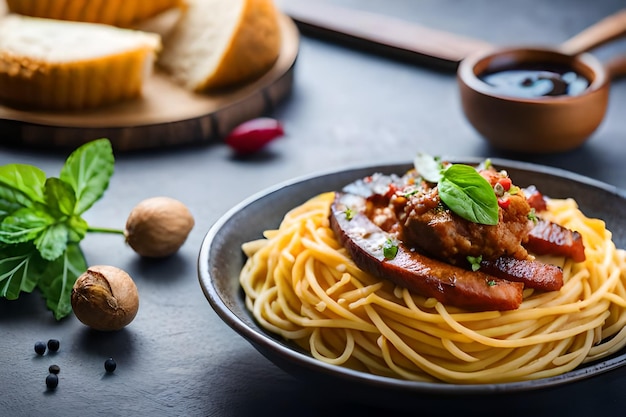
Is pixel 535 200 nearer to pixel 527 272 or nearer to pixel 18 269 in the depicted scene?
pixel 527 272

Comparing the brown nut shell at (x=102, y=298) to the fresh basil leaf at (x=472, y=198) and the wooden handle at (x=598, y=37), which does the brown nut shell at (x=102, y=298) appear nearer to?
the fresh basil leaf at (x=472, y=198)

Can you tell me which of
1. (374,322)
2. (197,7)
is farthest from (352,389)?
(197,7)

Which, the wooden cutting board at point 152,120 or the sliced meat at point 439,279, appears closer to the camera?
the sliced meat at point 439,279

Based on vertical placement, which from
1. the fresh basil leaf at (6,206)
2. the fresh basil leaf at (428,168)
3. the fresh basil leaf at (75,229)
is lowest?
the fresh basil leaf at (75,229)

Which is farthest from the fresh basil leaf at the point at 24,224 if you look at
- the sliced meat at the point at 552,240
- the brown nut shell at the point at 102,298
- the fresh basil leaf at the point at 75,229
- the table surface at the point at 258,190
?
the sliced meat at the point at 552,240

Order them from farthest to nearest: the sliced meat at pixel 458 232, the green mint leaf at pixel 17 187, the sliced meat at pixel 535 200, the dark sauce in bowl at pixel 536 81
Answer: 1. the dark sauce in bowl at pixel 536 81
2. the green mint leaf at pixel 17 187
3. the sliced meat at pixel 535 200
4. the sliced meat at pixel 458 232

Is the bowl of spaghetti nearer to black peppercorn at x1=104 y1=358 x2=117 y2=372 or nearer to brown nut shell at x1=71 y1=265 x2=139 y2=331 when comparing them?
brown nut shell at x1=71 y1=265 x2=139 y2=331

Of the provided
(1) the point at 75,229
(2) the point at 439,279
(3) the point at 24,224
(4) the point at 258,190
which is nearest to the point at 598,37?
(4) the point at 258,190
